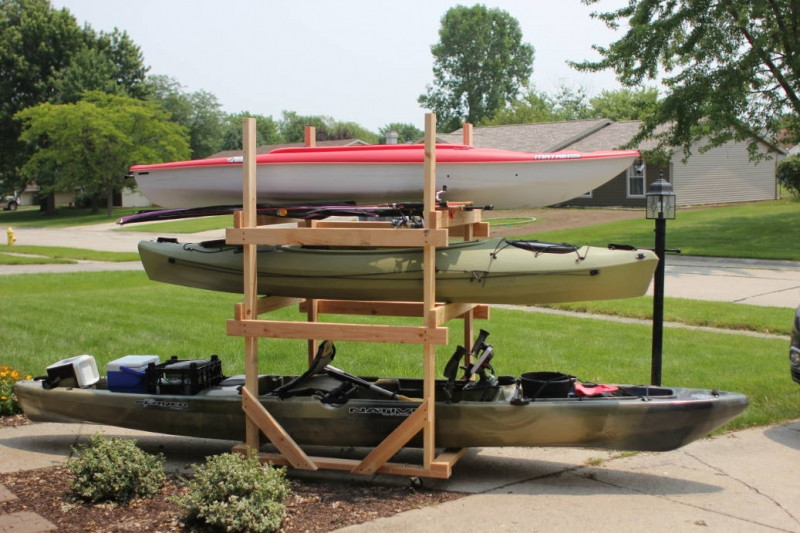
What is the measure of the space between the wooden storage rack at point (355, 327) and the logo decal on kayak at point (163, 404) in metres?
0.57

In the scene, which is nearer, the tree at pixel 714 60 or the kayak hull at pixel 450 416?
the kayak hull at pixel 450 416

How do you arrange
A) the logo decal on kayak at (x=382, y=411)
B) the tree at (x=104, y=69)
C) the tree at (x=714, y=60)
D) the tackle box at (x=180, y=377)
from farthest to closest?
the tree at (x=104, y=69) → the tree at (x=714, y=60) → the tackle box at (x=180, y=377) → the logo decal on kayak at (x=382, y=411)

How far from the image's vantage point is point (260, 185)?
6.57 m

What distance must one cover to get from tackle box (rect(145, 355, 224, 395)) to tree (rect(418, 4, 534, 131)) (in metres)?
83.6

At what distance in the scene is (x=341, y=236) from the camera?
18.8 ft

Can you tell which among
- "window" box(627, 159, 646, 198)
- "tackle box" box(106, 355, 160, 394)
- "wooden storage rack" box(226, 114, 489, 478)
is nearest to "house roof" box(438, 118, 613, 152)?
"window" box(627, 159, 646, 198)

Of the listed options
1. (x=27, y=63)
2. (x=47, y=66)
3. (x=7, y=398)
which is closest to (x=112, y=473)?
(x=7, y=398)

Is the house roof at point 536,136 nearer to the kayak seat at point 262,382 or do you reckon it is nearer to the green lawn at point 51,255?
the green lawn at point 51,255

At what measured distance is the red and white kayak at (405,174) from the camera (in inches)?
254

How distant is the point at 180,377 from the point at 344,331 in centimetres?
154

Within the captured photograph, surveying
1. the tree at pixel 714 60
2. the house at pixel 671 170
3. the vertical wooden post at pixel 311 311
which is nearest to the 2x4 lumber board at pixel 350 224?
the vertical wooden post at pixel 311 311

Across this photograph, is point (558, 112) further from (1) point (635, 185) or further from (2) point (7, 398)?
(2) point (7, 398)

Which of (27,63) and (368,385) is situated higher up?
(27,63)

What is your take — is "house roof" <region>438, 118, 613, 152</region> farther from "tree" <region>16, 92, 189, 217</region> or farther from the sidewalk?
the sidewalk
